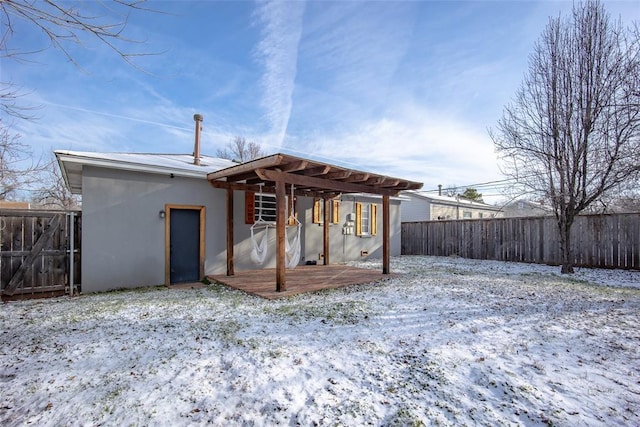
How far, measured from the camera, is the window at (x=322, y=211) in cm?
874

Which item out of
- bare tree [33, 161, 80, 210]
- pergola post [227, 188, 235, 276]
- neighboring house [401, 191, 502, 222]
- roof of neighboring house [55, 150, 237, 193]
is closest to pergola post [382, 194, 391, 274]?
pergola post [227, 188, 235, 276]

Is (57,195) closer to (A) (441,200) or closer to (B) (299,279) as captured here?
(B) (299,279)

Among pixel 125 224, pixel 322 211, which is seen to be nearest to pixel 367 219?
pixel 322 211

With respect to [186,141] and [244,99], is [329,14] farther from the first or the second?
[186,141]

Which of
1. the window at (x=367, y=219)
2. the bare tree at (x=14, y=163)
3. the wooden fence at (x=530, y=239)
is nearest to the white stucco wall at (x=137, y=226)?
the bare tree at (x=14, y=163)

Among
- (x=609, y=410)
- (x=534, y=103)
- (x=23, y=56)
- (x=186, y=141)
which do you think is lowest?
(x=609, y=410)

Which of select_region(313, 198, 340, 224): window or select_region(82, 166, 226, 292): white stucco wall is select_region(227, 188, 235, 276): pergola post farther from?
select_region(313, 198, 340, 224): window

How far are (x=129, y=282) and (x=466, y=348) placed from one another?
222 inches

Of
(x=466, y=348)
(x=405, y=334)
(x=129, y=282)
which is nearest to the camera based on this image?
(x=466, y=348)

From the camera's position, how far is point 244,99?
11.0m

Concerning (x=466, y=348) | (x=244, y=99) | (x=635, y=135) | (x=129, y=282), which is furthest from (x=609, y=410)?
(x=244, y=99)

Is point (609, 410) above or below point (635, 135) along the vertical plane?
below

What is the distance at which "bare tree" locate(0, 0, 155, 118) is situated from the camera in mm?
1957

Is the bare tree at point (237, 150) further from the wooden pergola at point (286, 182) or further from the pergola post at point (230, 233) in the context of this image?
the pergola post at point (230, 233)
